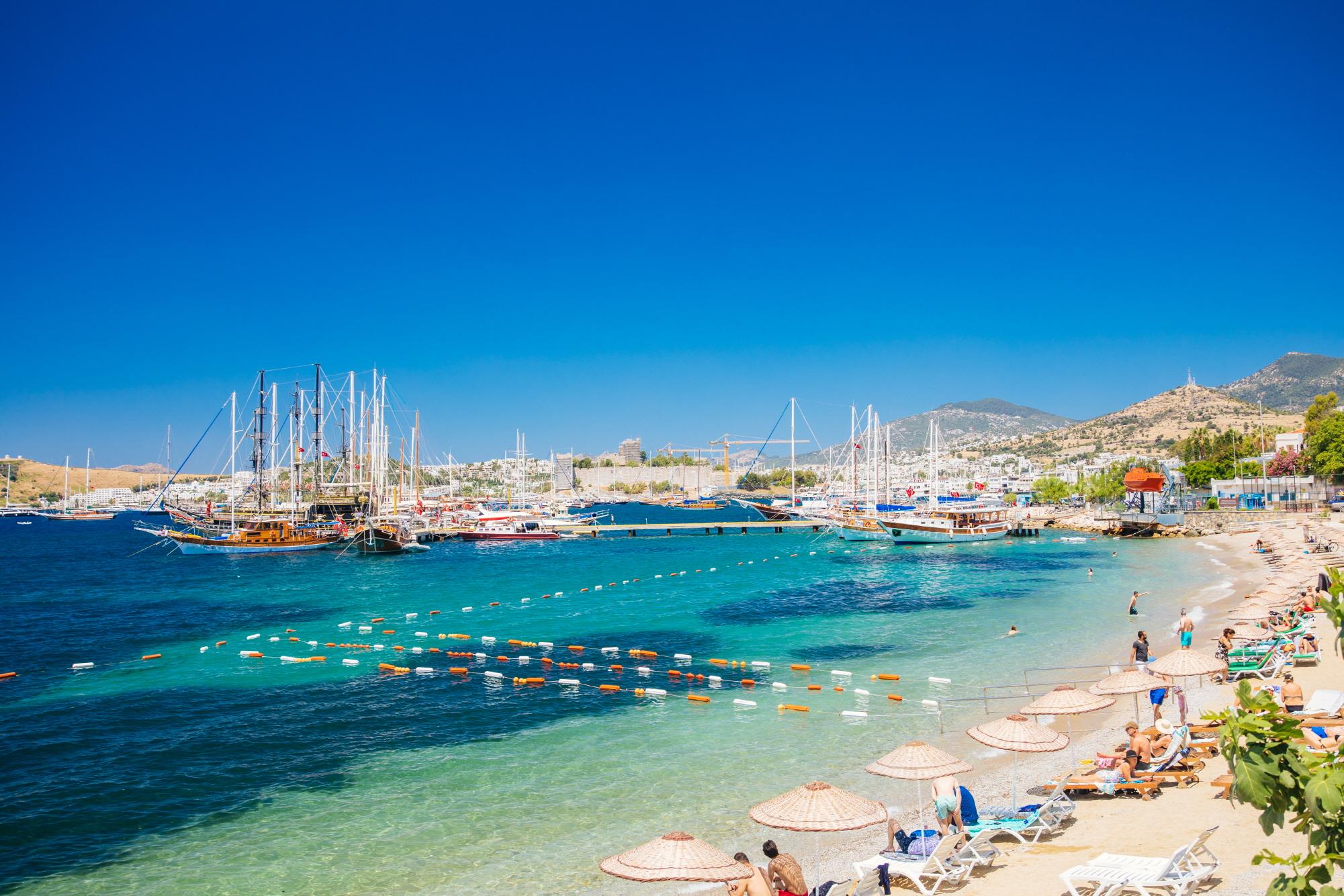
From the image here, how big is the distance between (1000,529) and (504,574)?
5385 centimetres

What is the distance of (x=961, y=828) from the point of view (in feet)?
42.5

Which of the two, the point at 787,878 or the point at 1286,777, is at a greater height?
the point at 1286,777

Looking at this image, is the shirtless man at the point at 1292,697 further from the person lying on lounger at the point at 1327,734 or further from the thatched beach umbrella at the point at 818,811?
the thatched beach umbrella at the point at 818,811

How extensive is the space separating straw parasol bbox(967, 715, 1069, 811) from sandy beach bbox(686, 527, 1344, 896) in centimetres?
125

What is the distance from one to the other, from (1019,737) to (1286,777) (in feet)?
35.7

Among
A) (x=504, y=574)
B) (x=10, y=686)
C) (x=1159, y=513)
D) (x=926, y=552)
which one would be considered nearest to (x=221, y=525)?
(x=504, y=574)

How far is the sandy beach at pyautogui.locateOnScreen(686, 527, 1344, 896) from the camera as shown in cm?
1143

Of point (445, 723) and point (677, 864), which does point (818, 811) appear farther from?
point (445, 723)

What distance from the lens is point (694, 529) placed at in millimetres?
119312

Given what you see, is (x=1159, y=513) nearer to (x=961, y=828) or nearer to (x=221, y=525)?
(x=961, y=828)

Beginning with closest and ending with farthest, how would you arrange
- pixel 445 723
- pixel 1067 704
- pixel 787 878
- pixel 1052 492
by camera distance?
pixel 787 878
pixel 1067 704
pixel 445 723
pixel 1052 492

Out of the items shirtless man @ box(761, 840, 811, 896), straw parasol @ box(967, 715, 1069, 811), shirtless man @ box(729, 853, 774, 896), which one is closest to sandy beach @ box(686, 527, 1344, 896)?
straw parasol @ box(967, 715, 1069, 811)

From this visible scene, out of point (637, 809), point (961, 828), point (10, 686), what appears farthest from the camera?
point (10, 686)

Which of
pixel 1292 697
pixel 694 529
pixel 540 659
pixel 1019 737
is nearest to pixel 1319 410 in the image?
pixel 694 529
